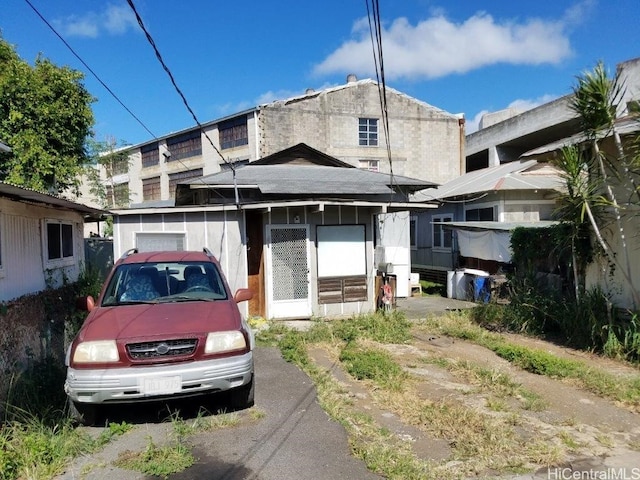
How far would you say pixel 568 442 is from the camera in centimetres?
406

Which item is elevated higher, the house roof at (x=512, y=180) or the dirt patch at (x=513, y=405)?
the house roof at (x=512, y=180)

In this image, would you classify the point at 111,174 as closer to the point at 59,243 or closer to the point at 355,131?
the point at 355,131

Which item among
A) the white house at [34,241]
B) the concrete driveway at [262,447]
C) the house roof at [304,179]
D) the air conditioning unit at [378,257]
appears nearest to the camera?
the concrete driveway at [262,447]

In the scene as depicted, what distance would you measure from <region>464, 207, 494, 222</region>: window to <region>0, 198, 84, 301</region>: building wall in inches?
561

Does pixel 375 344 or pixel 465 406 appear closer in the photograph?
pixel 465 406

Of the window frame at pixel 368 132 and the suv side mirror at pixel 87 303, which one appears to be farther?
the window frame at pixel 368 132

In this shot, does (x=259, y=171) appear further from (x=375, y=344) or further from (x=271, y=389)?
(x=271, y=389)

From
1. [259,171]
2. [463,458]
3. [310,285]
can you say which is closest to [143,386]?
[463,458]

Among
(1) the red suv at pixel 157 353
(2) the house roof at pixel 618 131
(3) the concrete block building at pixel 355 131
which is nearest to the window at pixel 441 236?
(3) the concrete block building at pixel 355 131

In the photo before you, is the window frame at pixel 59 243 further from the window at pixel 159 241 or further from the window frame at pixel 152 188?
the window frame at pixel 152 188

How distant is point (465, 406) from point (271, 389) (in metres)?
2.39

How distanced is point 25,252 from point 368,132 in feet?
72.0

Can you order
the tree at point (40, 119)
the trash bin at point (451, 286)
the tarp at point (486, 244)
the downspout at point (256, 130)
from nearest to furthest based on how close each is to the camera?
the tree at point (40, 119)
the tarp at point (486, 244)
the trash bin at point (451, 286)
the downspout at point (256, 130)

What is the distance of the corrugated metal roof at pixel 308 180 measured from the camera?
11003 millimetres
